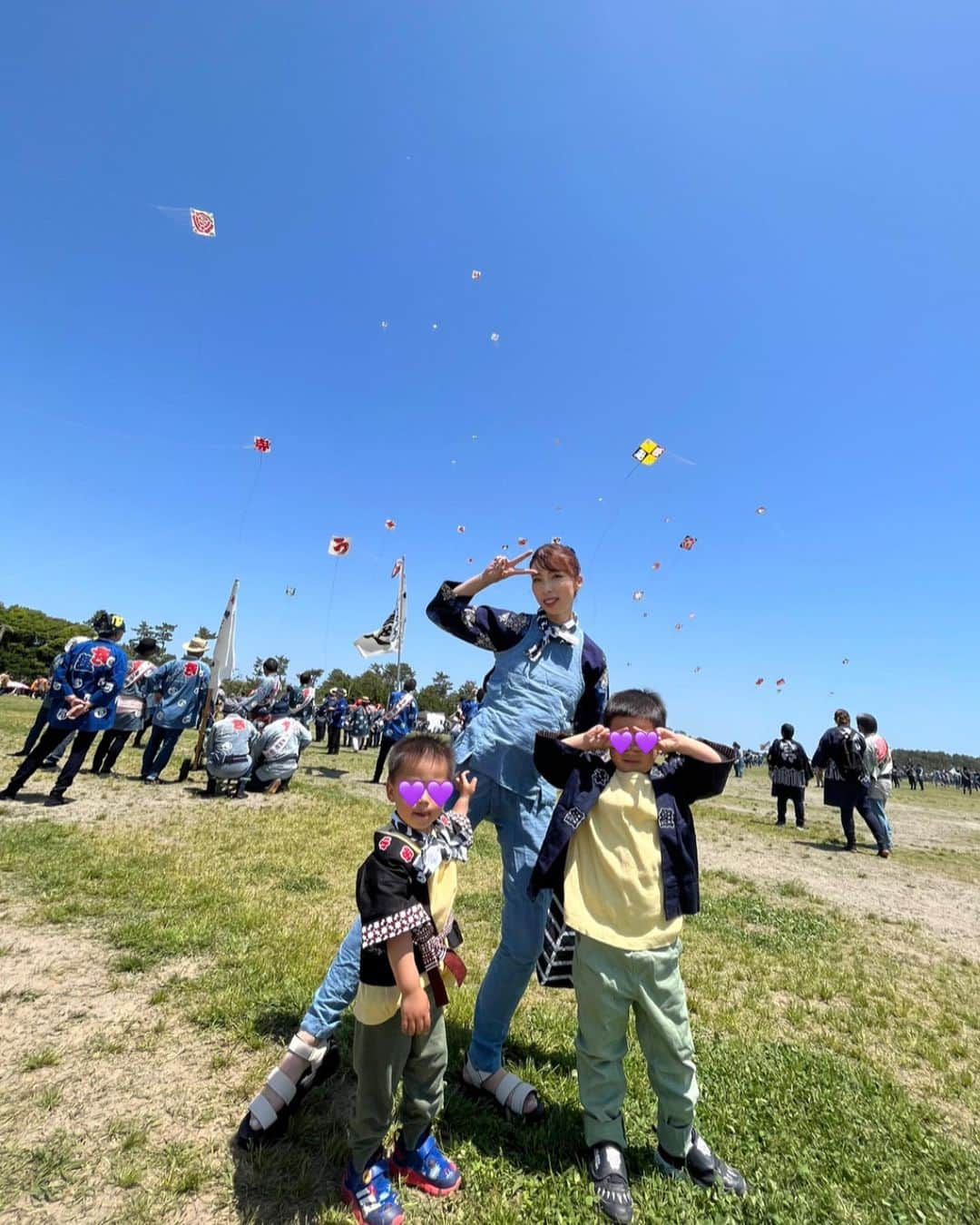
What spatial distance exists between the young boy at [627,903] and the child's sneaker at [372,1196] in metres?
0.78

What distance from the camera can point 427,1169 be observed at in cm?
226

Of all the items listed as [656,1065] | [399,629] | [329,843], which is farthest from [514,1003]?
[399,629]

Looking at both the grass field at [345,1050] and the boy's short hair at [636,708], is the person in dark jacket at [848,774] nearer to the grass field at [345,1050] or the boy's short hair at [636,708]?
the grass field at [345,1050]

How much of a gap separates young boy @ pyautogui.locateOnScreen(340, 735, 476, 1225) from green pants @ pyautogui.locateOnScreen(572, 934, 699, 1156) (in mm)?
571

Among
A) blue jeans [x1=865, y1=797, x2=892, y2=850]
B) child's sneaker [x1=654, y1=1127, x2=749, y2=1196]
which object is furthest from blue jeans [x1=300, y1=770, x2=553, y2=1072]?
blue jeans [x1=865, y1=797, x2=892, y2=850]

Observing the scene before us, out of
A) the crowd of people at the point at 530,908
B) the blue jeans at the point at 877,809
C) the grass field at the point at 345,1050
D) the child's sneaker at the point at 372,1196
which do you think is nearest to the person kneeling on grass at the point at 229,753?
the grass field at the point at 345,1050

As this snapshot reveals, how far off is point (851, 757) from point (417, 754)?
35.6ft

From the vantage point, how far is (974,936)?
252 inches

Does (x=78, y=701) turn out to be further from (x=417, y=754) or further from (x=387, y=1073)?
(x=387, y=1073)

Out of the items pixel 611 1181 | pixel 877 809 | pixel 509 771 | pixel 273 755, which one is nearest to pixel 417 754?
pixel 509 771

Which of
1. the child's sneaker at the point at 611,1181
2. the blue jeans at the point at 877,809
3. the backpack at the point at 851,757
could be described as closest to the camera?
the child's sneaker at the point at 611,1181

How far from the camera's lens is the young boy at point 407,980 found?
78.3 inches

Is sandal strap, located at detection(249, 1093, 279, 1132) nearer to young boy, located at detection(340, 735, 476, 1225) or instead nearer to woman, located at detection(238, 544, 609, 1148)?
woman, located at detection(238, 544, 609, 1148)

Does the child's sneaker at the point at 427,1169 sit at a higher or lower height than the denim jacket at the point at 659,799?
lower
